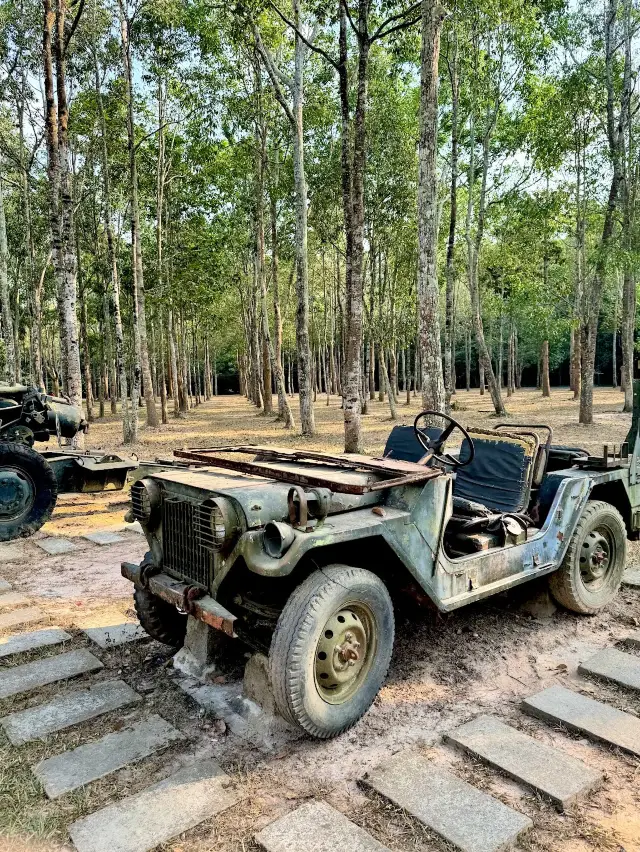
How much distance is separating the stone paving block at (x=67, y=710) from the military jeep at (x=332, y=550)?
0.48 m

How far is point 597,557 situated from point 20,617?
179 inches

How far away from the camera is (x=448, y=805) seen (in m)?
2.60

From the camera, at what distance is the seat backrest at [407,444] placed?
15.9ft

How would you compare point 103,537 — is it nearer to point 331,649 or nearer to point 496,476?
point 496,476

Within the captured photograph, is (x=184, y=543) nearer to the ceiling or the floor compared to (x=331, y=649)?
nearer to the ceiling

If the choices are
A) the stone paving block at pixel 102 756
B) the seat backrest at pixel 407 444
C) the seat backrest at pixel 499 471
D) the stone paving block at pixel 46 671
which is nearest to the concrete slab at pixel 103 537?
the stone paving block at pixel 46 671

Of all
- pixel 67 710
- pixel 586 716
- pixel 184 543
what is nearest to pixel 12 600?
pixel 67 710

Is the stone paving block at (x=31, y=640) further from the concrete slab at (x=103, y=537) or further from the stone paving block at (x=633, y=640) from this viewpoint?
the stone paving block at (x=633, y=640)

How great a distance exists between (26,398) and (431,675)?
21.3 feet

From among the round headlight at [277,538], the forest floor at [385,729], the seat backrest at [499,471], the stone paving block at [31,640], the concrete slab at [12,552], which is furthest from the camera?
the concrete slab at [12,552]

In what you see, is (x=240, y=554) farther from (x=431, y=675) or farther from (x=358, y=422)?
(x=358, y=422)

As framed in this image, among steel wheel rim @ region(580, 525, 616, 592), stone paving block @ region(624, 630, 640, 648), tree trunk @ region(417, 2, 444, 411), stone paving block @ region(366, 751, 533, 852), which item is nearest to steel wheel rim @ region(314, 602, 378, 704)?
stone paving block @ region(366, 751, 533, 852)

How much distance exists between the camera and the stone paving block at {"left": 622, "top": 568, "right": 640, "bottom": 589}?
542 centimetres

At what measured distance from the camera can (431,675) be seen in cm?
381
